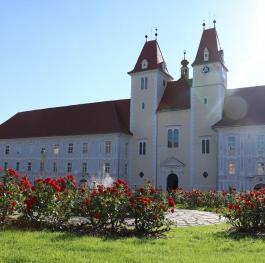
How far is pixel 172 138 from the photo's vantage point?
37.9 meters

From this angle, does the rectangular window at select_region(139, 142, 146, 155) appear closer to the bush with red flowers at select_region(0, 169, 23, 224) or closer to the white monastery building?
the white monastery building

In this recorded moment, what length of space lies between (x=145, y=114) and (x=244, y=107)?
31.1 feet

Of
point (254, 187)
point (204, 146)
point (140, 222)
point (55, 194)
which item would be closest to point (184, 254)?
point (140, 222)

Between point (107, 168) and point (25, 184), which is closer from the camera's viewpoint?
point (25, 184)

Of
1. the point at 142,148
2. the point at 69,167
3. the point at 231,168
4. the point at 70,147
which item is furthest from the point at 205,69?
the point at 69,167

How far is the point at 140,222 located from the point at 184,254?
2.46m

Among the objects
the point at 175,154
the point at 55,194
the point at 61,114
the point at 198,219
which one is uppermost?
the point at 61,114

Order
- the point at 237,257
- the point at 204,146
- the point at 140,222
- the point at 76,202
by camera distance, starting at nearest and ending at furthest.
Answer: the point at 237,257 < the point at 140,222 < the point at 76,202 < the point at 204,146

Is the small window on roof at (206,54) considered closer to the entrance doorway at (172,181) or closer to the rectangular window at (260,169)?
the rectangular window at (260,169)

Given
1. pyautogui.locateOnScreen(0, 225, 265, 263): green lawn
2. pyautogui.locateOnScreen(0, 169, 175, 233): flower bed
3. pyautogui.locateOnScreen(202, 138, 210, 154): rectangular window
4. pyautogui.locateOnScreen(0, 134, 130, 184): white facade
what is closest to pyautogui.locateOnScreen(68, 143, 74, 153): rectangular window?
pyautogui.locateOnScreen(0, 134, 130, 184): white facade

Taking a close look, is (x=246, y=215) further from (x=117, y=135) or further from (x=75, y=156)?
(x=75, y=156)

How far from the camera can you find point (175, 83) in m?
40.9

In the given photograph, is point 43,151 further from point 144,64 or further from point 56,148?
point 144,64

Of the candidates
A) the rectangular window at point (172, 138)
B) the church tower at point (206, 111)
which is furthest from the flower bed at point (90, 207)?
the rectangular window at point (172, 138)
